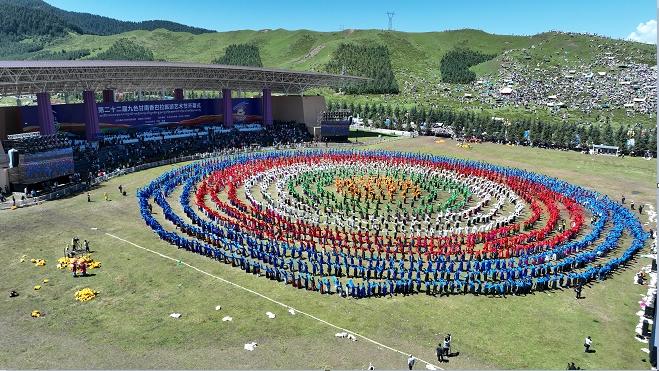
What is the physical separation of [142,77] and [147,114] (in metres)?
7.13

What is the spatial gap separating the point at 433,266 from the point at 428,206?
12.8 metres

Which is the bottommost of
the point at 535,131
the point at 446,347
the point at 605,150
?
the point at 446,347

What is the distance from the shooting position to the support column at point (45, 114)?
195 ft

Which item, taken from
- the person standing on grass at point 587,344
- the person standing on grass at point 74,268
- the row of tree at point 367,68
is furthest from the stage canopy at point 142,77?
the row of tree at point 367,68

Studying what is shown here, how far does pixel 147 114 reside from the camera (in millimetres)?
73812

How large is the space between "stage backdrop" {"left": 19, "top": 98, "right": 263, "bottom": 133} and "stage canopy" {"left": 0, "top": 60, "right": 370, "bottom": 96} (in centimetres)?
263

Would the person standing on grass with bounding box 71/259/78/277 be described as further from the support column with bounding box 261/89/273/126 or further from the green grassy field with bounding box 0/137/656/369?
the support column with bounding box 261/89/273/126

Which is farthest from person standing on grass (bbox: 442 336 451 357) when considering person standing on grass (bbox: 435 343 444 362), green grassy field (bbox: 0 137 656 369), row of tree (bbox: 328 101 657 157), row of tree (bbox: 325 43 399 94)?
row of tree (bbox: 325 43 399 94)

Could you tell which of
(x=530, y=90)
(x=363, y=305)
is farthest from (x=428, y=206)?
(x=530, y=90)

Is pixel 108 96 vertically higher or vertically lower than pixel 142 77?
lower

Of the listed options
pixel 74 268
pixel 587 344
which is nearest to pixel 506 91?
pixel 587 344

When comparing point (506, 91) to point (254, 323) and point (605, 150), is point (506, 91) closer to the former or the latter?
point (605, 150)

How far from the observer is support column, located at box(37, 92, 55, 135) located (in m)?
59.5

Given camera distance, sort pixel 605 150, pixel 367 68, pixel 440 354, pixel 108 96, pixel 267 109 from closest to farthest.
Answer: pixel 440 354 → pixel 108 96 → pixel 605 150 → pixel 267 109 → pixel 367 68
